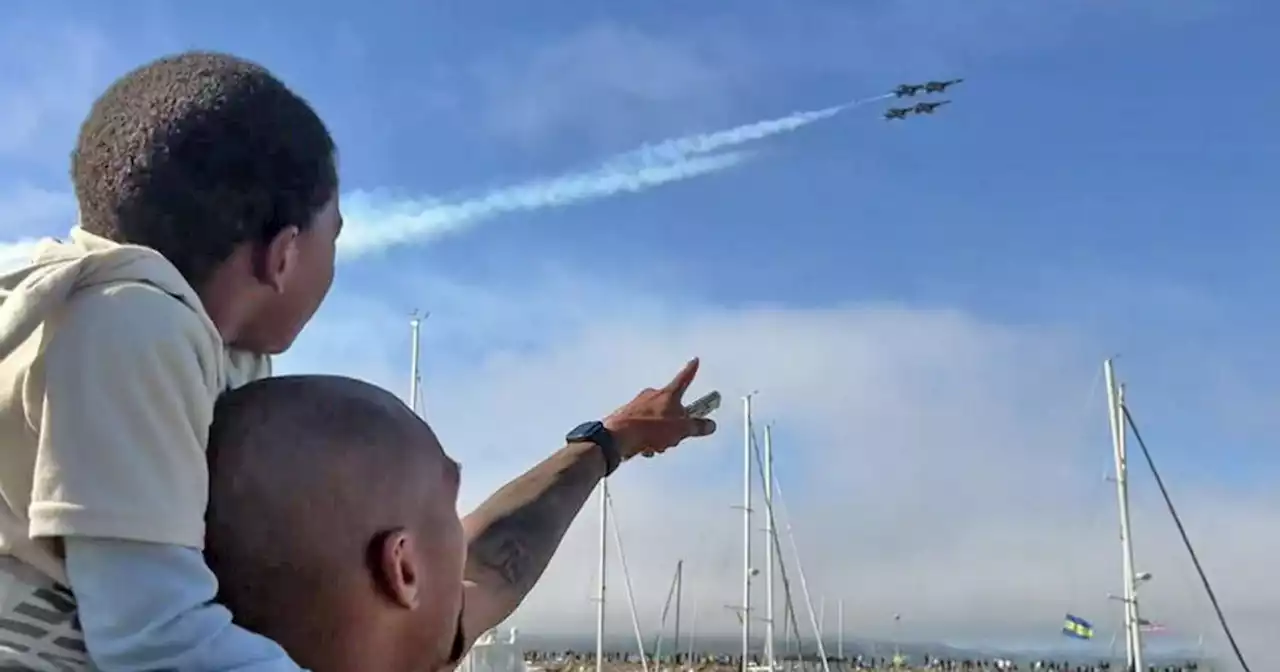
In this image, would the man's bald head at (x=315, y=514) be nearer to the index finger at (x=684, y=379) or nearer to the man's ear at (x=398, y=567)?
the man's ear at (x=398, y=567)

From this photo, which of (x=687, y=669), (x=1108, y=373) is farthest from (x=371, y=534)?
(x=687, y=669)

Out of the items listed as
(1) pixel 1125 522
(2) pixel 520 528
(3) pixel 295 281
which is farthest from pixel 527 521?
(1) pixel 1125 522

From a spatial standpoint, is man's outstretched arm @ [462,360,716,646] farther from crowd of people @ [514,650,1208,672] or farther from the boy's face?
crowd of people @ [514,650,1208,672]

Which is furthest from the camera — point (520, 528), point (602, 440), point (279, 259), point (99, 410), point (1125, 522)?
point (1125, 522)

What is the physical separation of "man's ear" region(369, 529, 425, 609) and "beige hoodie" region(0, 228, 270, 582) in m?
0.17

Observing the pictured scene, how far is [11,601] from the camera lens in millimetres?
1311

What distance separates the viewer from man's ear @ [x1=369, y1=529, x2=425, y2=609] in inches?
52.3

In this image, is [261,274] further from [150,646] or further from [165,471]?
[150,646]

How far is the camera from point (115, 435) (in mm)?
1272

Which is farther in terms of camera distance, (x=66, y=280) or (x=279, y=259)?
(x=279, y=259)

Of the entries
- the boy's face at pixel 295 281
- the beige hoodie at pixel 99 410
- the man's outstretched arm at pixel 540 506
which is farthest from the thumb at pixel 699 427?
the beige hoodie at pixel 99 410

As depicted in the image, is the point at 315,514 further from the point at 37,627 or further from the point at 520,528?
the point at 520,528

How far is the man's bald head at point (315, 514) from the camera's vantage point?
130 cm

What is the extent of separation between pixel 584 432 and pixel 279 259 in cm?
119
